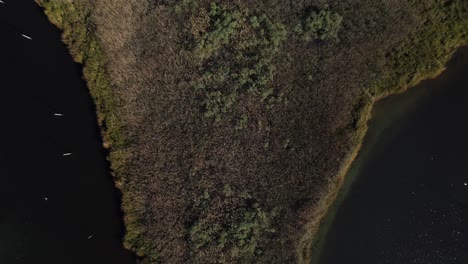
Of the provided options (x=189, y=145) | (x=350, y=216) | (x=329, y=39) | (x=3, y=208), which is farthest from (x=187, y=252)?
(x=329, y=39)

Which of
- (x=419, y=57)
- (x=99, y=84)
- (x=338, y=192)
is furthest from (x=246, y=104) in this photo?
(x=419, y=57)

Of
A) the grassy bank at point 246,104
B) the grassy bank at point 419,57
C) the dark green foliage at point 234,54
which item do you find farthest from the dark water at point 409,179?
the dark green foliage at point 234,54

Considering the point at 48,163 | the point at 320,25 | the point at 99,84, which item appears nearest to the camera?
the point at 320,25

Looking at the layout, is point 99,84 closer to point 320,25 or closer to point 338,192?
point 320,25

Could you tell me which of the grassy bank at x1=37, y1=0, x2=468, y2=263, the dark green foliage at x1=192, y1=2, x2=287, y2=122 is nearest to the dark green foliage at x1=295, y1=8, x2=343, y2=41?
the grassy bank at x1=37, y1=0, x2=468, y2=263

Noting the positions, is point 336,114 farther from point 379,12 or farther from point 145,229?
point 145,229

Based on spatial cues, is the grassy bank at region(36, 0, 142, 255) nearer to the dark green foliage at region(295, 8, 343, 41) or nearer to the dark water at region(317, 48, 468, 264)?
the dark green foliage at region(295, 8, 343, 41)
